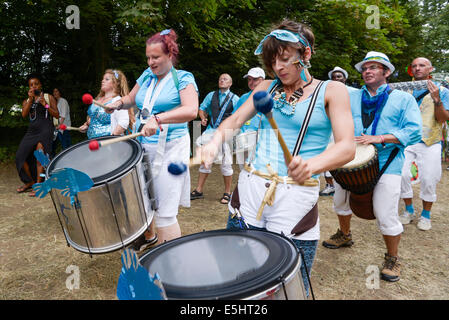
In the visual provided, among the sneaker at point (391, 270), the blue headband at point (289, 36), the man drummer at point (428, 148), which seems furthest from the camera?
the man drummer at point (428, 148)

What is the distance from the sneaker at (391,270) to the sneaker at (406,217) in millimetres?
1546

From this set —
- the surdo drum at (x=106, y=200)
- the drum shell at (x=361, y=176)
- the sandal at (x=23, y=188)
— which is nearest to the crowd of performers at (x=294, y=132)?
the drum shell at (x=361, y=176)

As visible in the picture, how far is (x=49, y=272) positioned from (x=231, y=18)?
23.4 feet

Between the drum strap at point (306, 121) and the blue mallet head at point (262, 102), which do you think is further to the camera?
the drum strap at point (306, 121)

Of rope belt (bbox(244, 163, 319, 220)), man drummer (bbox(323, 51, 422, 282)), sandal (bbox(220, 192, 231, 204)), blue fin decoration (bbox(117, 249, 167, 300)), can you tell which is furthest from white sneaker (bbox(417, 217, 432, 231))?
blue fin decoration (bbox(117, 249, 167, 300))

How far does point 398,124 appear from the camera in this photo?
2.82 meters

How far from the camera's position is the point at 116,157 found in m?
2.14

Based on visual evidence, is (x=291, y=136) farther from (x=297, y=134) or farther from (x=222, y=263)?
(x=222, y=263)

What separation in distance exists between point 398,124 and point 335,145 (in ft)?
6.13

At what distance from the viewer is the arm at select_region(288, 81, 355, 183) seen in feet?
3.75

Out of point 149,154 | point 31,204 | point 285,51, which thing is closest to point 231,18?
point 31,204

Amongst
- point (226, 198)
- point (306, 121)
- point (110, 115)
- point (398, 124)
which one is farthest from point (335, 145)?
point (226, 198)

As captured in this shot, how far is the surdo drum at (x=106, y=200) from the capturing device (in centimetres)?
197

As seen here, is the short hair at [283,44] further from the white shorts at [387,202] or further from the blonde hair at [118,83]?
the blonde hair at [118,83]
